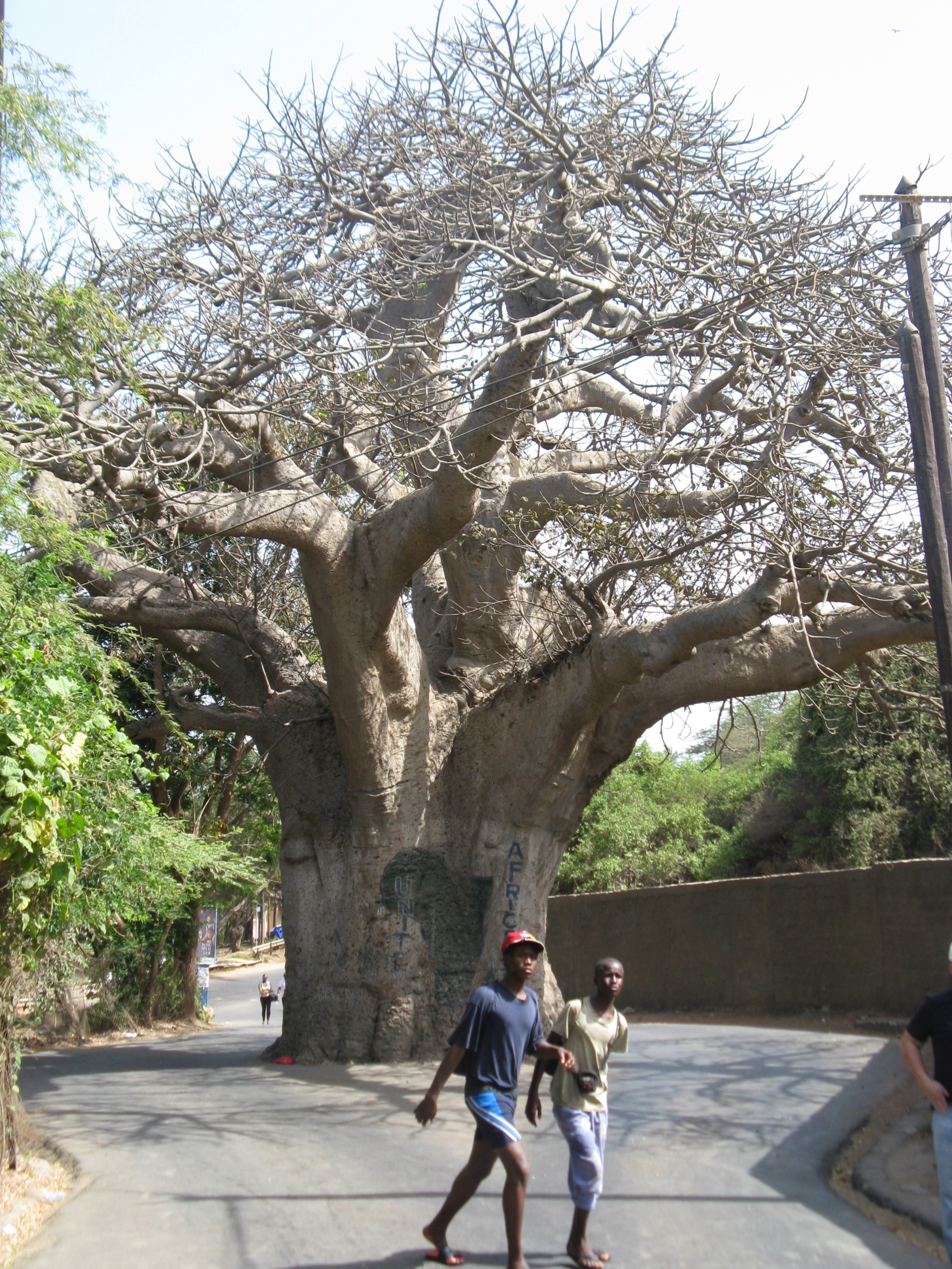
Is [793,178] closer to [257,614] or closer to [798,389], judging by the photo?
[798,389]

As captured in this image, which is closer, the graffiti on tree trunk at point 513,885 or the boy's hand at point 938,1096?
the boy's hand at point 938,1096

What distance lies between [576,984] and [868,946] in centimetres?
795

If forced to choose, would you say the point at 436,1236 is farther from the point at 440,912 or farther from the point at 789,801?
the point at 789,801

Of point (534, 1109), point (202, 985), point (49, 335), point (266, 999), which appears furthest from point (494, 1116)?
point (202, 985)

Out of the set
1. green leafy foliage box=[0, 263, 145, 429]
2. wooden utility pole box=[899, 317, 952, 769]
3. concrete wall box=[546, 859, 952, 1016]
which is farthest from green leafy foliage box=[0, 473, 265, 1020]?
concrete wall box=[546, 859, 952, 1016]

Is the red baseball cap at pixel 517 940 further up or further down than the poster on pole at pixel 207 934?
further up

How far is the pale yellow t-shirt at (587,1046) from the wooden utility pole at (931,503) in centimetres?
227

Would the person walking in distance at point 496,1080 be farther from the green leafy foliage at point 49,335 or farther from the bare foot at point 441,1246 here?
the green leafy foliage at point 49,335

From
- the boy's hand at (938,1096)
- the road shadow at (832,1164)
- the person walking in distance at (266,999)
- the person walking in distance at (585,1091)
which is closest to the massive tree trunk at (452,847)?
the road shadow at (832,1164)

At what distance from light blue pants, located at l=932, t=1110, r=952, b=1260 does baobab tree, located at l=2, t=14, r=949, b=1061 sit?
13.9 feet

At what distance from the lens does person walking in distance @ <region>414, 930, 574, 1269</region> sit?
440 cm

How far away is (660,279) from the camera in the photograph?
9938 mm

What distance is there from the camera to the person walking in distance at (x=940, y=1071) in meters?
4.09

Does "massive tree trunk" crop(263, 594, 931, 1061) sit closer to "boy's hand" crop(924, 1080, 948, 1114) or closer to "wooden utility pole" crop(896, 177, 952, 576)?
"wooden utility pole" crop(896, 177, 952, 576)
